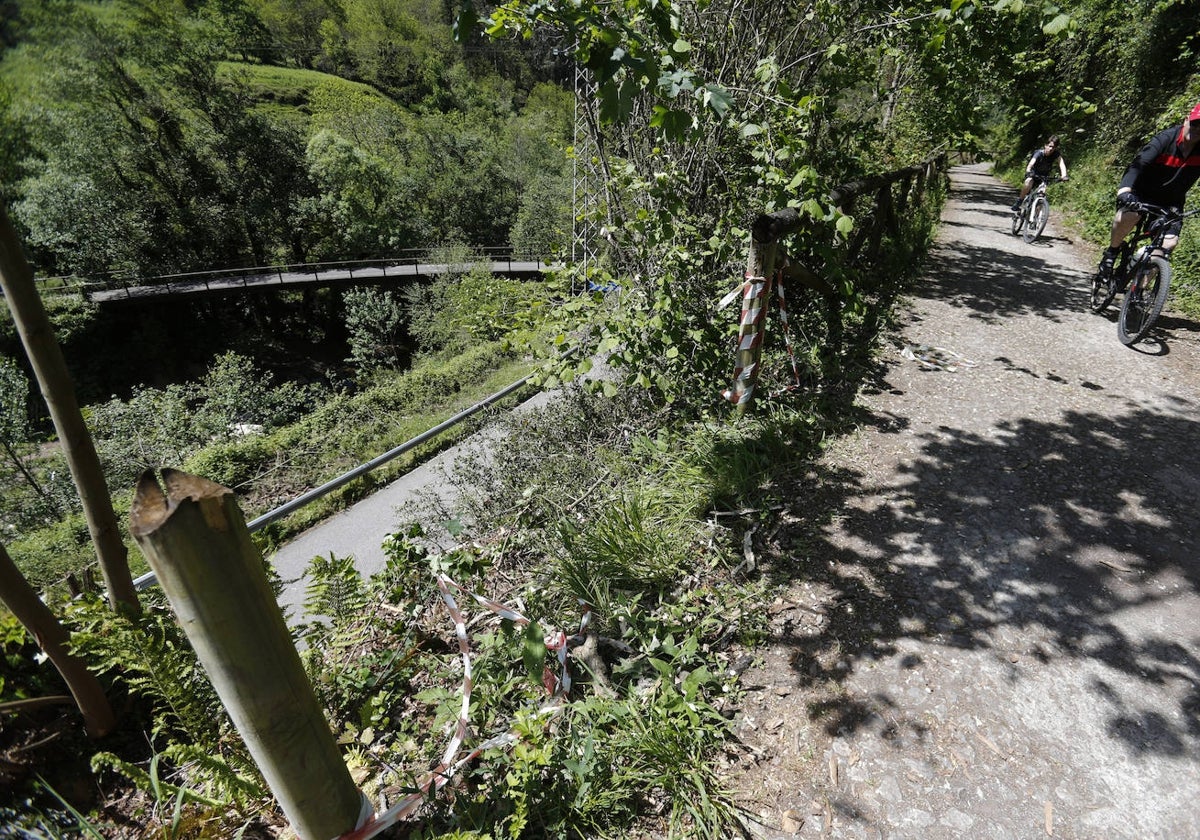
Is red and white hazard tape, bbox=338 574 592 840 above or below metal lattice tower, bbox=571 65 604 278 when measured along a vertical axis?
below

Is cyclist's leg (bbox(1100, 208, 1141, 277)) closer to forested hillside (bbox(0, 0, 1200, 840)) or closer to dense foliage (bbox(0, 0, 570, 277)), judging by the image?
forested hillside (bbox(0, 0, 1200, 840))

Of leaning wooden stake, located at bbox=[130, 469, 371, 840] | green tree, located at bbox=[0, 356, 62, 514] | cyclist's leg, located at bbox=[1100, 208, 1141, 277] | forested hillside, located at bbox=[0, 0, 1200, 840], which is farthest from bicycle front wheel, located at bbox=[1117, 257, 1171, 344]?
green tree, located at bbox=[0, 356, 62, 514]

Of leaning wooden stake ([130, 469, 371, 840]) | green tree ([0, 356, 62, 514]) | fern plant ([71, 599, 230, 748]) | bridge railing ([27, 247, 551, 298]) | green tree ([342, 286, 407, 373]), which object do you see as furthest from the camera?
bridge railing ([27, 247, 551, 298])

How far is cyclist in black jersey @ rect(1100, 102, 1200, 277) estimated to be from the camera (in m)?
4.75

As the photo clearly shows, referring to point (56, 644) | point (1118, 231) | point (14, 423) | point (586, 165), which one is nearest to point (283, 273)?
point (14, 423)

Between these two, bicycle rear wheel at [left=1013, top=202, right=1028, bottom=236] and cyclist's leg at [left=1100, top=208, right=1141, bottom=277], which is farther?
bicycle rear wheel at [left=1013, top=202, right=1028, bottom=236]

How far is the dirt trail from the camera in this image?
1.87 m

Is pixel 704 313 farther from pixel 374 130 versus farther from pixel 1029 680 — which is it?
pixel 374 130

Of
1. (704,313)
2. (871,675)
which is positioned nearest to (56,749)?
(871,675)

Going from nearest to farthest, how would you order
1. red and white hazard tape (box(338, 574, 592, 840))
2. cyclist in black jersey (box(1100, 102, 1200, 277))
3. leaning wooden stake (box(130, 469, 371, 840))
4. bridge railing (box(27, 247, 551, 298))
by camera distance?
1. leaning wooden stake (box(130, 469, 371, 840))
2. red and white hazard tape (box(338, 574, 592, 840))
3. cyclist in black jersey (box(1100, 102, 1200, 277))
4. bridge railing (box(27, 247, 551, 298))

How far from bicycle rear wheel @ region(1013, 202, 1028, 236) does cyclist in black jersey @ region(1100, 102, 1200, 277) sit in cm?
502

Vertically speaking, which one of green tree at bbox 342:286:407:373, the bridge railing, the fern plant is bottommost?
green tree at bbox 342:286:407:373

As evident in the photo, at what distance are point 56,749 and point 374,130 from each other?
56.6 meters

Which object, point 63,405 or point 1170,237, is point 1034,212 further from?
point 63,405
